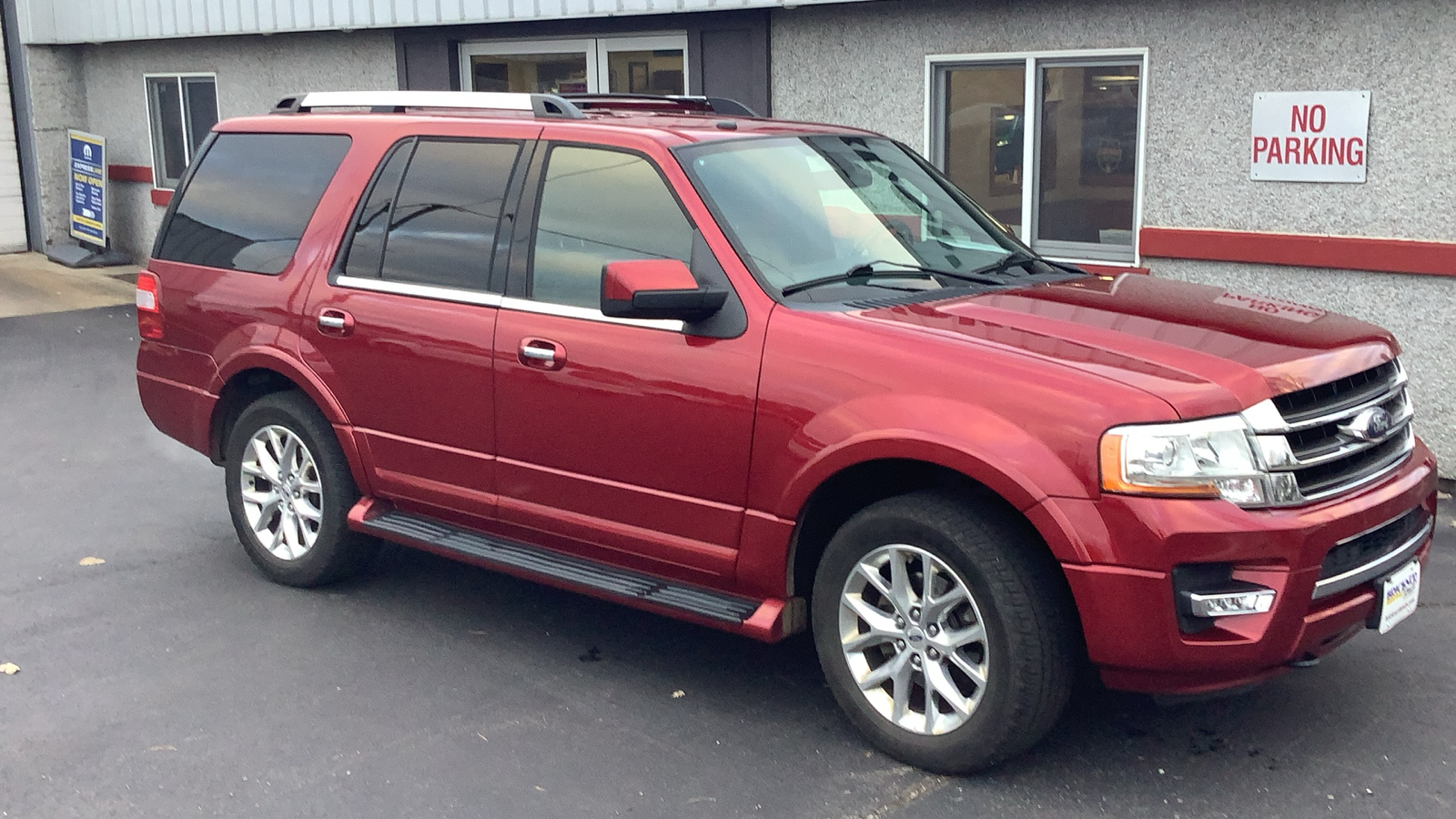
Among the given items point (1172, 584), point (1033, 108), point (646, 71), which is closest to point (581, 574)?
point (1172, 584)

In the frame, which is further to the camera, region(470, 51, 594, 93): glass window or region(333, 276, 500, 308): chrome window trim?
region(470, 51, 594, 93): glass window

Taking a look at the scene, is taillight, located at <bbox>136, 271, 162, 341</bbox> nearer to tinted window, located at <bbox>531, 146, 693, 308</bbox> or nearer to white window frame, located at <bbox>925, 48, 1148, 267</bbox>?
tinted window, located at <bbox>531, 146, 693, 308</bbox>

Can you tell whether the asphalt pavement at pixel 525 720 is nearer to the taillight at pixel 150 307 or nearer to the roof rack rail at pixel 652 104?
the taillight at pixel 150 307

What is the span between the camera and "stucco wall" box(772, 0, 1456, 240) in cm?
720

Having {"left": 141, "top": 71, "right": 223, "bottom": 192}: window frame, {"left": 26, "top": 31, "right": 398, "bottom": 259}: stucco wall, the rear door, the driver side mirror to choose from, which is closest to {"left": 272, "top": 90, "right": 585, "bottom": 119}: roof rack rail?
the rear door

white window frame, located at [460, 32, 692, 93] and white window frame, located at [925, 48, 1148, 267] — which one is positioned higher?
white window frame, located at [460, 32, 692, 93]

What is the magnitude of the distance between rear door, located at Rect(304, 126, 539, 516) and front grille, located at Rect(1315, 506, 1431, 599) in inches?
108

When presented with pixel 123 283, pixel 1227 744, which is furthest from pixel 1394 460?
pixel 123 283

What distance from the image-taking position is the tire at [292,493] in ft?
18.6

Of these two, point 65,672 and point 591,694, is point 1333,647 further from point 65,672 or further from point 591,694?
point 65,672

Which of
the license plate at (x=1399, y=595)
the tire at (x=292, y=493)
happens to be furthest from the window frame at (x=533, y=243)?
the license plate at (x=1399, y=595)

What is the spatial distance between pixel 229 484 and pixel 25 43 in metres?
12.2

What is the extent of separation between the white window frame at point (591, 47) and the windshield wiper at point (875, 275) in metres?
6.07

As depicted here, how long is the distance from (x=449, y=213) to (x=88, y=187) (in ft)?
40.2
